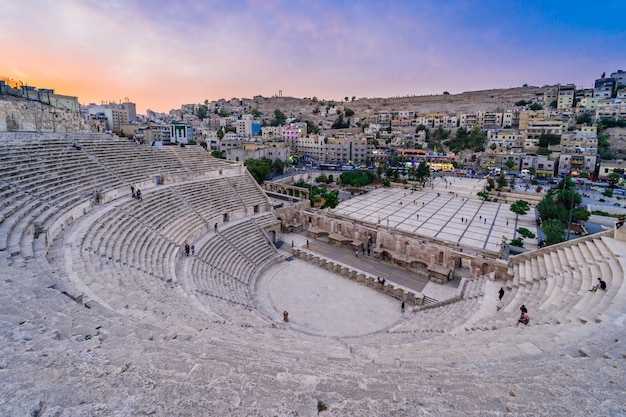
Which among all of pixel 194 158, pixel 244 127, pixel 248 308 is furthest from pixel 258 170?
pixel 244 127

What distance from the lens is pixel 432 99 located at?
5728 inches

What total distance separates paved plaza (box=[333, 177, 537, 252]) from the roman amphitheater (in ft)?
Answer: 29.0

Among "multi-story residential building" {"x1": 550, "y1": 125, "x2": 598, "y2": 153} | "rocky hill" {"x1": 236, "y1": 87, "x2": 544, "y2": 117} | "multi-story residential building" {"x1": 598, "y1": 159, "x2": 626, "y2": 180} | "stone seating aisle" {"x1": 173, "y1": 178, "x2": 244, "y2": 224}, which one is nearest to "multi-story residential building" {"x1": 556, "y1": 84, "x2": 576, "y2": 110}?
"rocky hill" {"x1": 236, "y1": 87, "x2": 544, "y2": 117}

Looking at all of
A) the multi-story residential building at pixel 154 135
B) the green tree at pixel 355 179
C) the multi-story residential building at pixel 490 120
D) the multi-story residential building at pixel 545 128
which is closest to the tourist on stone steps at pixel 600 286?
the green tree at pixel 355 179

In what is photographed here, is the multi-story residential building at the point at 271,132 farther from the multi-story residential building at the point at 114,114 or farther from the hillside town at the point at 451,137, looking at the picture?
the multi-story residential building at the point at 114,114

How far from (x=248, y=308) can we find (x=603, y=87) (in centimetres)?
12687

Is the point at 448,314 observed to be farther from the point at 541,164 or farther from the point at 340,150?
the point at 340,150

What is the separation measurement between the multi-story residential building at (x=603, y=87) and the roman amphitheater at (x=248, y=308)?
330 feet

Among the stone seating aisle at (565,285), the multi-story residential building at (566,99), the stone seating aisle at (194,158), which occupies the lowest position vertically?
the stone seating aisle at (565,285)

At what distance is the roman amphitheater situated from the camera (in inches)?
176

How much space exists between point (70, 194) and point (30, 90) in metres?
28.8

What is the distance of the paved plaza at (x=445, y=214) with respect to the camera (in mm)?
31328

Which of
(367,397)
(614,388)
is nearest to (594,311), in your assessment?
(614,388)

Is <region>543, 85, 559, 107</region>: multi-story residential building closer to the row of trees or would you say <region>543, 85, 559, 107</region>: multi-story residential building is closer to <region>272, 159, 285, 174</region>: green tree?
the row of trees
